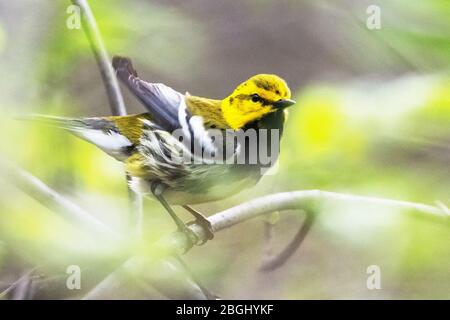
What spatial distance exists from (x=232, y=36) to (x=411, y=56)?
32cm

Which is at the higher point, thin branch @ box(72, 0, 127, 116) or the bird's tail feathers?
thin branch @ box(72, 0, 127, 116)

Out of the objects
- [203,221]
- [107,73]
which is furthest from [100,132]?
[203,221]

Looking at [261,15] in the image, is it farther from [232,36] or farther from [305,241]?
[305,241]

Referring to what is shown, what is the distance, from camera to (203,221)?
1.36 metres

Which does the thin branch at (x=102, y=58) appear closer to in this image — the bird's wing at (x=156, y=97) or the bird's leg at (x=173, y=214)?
the bird's wing at (x=156, y=97)

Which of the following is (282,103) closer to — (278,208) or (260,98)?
(260,98)

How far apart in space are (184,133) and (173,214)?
0.50 feet

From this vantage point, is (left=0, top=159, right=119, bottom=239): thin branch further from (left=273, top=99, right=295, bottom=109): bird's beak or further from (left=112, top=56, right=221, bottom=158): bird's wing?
(left=273, top=99, right=295, bottom=109): bird's beak

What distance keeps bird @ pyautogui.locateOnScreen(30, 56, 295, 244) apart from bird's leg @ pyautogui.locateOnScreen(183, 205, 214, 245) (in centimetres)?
3

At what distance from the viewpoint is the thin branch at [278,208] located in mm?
1352

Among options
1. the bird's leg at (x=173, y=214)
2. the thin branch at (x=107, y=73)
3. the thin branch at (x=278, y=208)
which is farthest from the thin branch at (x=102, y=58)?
the thin branch at (x=278, y=208)

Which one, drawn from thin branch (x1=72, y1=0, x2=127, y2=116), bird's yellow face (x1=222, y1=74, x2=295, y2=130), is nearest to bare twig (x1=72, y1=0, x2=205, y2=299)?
thin branch (x1=72, y1=0, x2=127, y2=116)

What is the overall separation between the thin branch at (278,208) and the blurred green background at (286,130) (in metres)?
0.01

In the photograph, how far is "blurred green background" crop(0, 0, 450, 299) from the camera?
1.33m
